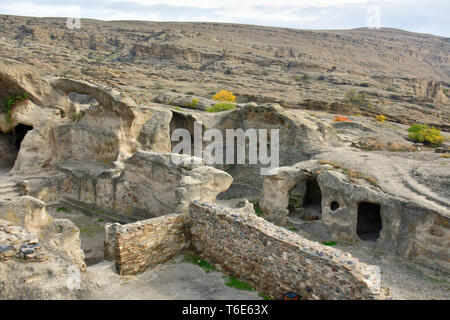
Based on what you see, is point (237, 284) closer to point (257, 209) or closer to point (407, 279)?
point (407, 279)

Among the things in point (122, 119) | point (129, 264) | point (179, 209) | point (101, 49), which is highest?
point (101, 49)

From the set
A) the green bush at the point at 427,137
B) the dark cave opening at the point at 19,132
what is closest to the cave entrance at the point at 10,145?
the dark cave opening at the point at 19,132

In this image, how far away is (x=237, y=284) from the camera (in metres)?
7.42

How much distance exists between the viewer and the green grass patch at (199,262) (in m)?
8.06

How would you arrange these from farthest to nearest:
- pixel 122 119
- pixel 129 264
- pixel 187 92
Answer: pixel 187 92, pixel 122 119, pixel 129 264

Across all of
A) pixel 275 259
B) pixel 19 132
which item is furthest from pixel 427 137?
pixel 19 132

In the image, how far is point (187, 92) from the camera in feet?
122

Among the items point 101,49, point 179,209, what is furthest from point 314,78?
point 179,209

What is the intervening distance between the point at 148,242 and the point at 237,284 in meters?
2.03

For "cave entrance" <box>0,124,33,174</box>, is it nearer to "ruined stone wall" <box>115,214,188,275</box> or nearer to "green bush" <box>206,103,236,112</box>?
"ruined stone wall" <box>115,214,188,275</box>

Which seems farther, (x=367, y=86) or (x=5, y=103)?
(x=367, y=86)

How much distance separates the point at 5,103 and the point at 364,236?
12.6 m

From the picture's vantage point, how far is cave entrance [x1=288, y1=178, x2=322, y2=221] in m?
12.8

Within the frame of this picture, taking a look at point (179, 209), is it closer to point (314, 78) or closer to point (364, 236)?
point (364, 236)
